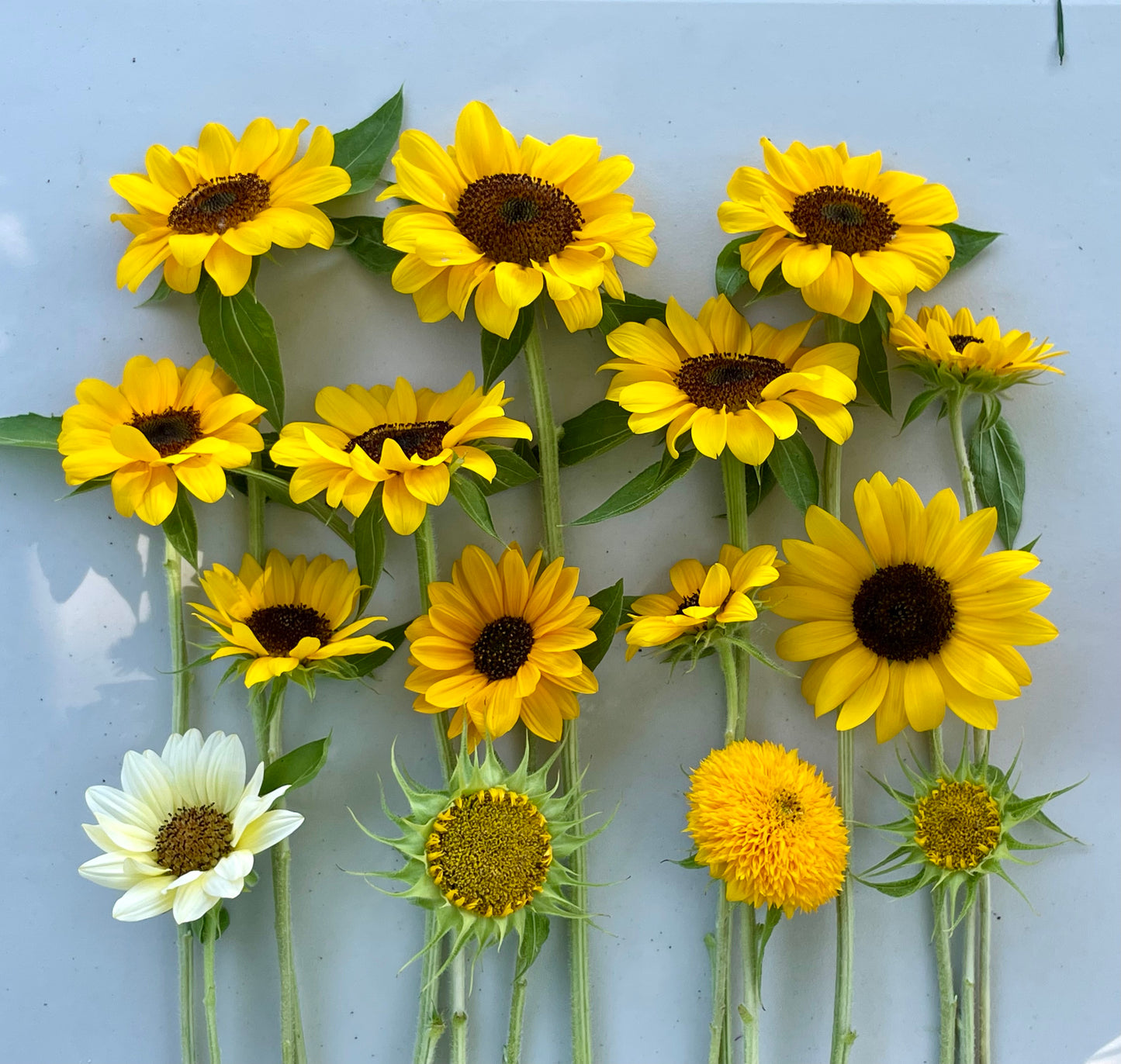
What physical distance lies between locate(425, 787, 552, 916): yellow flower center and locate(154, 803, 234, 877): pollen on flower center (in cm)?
20

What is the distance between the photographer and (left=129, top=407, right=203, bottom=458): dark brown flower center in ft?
2.30

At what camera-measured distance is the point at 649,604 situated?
0.76 meters

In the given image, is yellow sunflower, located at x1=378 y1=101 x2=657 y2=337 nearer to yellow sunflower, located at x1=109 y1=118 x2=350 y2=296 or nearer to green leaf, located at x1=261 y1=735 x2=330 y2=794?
yellow sunflower, located at x1=109 y1=118 x2=350 y2=296

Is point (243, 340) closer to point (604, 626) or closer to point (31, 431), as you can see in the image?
point (31, 431)

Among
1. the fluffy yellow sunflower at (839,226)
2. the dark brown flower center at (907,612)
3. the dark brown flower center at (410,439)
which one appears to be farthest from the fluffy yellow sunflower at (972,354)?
the dark brown flower center at (410,439)

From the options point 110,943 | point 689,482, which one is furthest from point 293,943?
point 689,482

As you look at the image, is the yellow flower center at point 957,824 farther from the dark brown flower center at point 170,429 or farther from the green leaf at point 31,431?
the green leaf at point 31,431

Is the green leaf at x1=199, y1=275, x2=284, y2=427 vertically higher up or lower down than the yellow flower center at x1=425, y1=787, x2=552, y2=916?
→ higher up

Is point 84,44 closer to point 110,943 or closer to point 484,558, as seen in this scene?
point 484,558

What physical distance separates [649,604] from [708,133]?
0.46 metres

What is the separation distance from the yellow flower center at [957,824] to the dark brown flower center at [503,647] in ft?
1.20

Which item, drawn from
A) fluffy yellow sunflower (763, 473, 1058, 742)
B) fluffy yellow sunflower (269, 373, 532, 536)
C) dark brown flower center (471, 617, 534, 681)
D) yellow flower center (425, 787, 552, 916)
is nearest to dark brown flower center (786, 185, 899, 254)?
fluffy yellow sunflower (763, 473, 1058, 742)

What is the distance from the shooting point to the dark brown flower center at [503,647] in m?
0.71

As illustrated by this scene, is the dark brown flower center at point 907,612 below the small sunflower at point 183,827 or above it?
above
